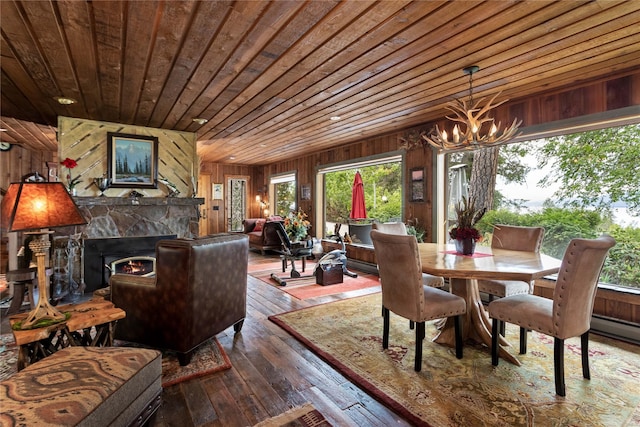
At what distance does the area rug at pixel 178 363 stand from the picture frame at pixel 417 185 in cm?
360

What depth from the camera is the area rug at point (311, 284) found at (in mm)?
4430

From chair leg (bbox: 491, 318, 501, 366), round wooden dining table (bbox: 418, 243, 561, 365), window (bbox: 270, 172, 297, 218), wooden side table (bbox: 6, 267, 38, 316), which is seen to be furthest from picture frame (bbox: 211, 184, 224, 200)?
chair leg (bbox: 491, 318, 501, 366)

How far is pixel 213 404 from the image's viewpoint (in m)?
1.93

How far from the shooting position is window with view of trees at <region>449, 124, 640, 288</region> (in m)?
3.15

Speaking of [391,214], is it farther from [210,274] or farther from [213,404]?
[213,404]

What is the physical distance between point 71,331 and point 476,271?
2.54 meters

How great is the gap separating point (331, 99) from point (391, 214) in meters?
4.03

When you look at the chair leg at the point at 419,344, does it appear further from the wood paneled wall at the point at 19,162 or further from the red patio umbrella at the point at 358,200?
the wood paneled wall at the point at 19,162

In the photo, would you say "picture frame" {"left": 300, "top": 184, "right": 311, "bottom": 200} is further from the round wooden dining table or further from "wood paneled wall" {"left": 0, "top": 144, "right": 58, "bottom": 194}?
"wood paneled wall" {"left": 0, "top": 144, "right": 58, "bottom": 194}

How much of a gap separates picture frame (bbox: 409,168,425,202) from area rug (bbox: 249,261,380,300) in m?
1.48

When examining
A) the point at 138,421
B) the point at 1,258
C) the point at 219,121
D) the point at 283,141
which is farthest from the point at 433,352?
the point at 1,258

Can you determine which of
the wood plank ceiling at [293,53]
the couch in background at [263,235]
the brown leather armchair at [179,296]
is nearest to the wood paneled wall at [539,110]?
the wood plank ceiling at [293,53]

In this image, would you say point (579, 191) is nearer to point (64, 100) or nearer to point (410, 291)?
point (410, 291)

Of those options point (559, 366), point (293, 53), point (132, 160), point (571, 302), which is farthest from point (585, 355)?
point (132, 160)
